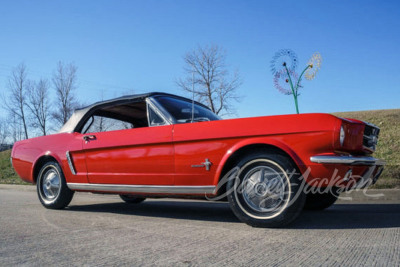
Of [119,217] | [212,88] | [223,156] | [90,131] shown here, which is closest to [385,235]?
[223,156]

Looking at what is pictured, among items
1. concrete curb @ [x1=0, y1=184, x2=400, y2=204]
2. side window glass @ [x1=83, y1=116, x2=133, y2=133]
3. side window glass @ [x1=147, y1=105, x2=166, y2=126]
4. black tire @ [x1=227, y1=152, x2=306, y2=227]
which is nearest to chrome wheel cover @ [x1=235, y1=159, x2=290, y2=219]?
black tire @ [x1=227, y1=152, x2=306, y2=227]

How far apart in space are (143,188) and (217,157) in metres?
1.08

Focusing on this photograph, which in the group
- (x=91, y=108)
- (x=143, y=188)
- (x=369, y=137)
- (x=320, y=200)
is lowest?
(x=320, y=200)

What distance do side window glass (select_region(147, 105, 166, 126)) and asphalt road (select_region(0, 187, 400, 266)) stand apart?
1.15 metres

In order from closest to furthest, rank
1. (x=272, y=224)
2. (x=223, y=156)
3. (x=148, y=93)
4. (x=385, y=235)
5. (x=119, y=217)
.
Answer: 1. (x=385, y=235)
2. (x=272, y=224)
3. (x=223, y=156)
4. (x=119, y=217)
5. (x=148, y=93)

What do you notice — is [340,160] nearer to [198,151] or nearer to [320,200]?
[198,151]

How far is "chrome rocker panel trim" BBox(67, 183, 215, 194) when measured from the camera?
3496 mm

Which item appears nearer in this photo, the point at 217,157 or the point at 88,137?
the point at 217,157

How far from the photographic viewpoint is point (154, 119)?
412 centimetres

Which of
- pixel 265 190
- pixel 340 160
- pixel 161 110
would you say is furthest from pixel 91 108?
pixel 340 160

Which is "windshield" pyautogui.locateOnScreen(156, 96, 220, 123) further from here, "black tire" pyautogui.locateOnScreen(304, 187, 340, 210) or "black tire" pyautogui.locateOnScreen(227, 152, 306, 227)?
"black tire" pyautogui.locateOnScreen(304, 187, 340, 210)

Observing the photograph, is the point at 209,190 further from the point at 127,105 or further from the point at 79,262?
the point at 127,105

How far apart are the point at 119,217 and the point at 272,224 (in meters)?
1.92

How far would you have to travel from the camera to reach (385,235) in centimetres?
269
